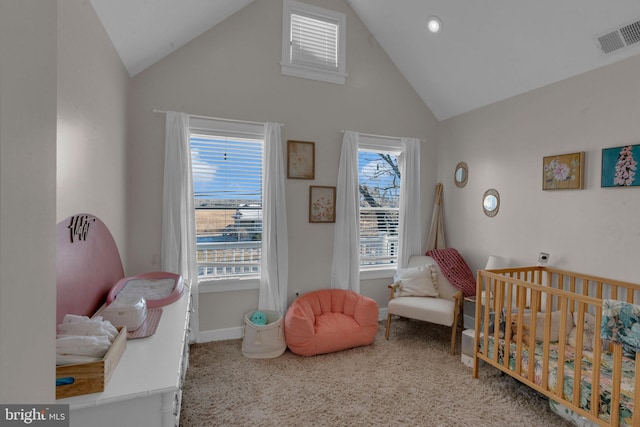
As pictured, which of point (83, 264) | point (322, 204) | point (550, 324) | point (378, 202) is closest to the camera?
point (83, 264)

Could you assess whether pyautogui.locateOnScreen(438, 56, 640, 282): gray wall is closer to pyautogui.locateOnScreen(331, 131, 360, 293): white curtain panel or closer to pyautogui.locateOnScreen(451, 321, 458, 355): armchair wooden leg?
pyautogui.locateOnScreen(451, 321, 458, 355): armchair wooden leg

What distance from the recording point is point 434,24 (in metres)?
2.92

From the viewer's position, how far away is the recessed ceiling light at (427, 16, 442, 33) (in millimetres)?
2869

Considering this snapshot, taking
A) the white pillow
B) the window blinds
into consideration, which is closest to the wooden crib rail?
the white pillow

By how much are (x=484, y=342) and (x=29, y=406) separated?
8.85ft

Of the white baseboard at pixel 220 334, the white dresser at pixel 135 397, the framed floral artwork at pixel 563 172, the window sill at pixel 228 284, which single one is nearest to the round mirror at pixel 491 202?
the framed floral artwork at pixel 563 172

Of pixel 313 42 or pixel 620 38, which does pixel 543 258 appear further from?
pixel 313 42

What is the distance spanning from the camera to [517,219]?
9.76 feet

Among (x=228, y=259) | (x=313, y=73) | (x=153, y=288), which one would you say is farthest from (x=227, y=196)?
(x=313, y=73)

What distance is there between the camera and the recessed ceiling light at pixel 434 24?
9.41 ft

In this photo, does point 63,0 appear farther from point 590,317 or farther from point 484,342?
point 590,317

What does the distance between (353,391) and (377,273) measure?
1.59m

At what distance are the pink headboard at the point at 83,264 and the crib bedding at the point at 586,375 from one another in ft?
9.02

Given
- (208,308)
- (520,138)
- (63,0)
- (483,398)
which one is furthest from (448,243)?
(63,0)
